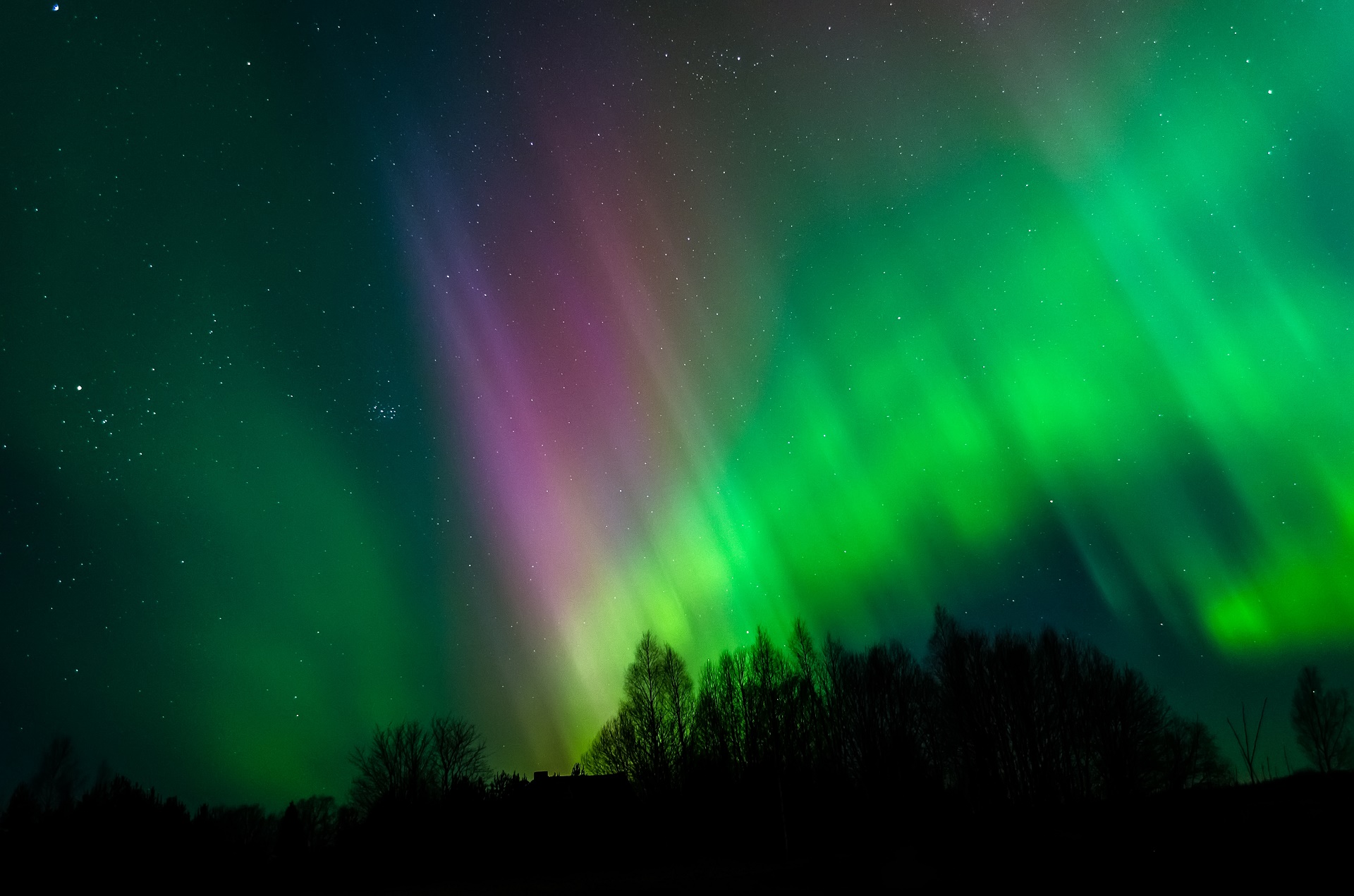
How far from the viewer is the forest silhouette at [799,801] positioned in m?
27.1

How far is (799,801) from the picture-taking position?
5234 centimetres

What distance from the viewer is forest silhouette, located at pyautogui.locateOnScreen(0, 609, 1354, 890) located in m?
27.1

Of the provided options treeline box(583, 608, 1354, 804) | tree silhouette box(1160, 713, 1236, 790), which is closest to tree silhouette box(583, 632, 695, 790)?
treeline box(583, 608, 1354, 804)

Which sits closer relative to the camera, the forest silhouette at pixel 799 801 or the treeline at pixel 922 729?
the forest silhouette at pixel 799 801

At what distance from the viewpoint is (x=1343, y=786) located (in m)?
27.5

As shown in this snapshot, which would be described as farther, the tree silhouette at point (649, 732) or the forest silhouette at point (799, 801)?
the tree silhouette at point (649, 732)

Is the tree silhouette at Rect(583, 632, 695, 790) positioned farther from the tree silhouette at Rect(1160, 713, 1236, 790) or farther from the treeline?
the tree silhouette at Rect(1160, 713, 1236, 790)

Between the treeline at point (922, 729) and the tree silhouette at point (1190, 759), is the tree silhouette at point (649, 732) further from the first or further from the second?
the tree silhouette at point (1190, 759)

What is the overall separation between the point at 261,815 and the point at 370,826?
5429cm

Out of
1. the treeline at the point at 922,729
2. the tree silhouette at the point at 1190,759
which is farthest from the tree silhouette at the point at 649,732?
the tree silhouette at the point at 1190,759

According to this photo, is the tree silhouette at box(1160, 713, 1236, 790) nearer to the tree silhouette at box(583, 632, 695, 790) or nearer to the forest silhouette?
the forest silhouette

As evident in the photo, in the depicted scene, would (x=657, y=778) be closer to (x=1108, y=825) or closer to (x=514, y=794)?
(x=514, y=794)

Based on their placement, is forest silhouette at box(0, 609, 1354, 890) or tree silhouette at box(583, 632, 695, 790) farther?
tree silhouette at box(583, 632, 695, 790)

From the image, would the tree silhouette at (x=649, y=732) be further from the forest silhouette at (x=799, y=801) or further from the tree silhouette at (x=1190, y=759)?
the tree silhouette at (x=1190, y=759)
